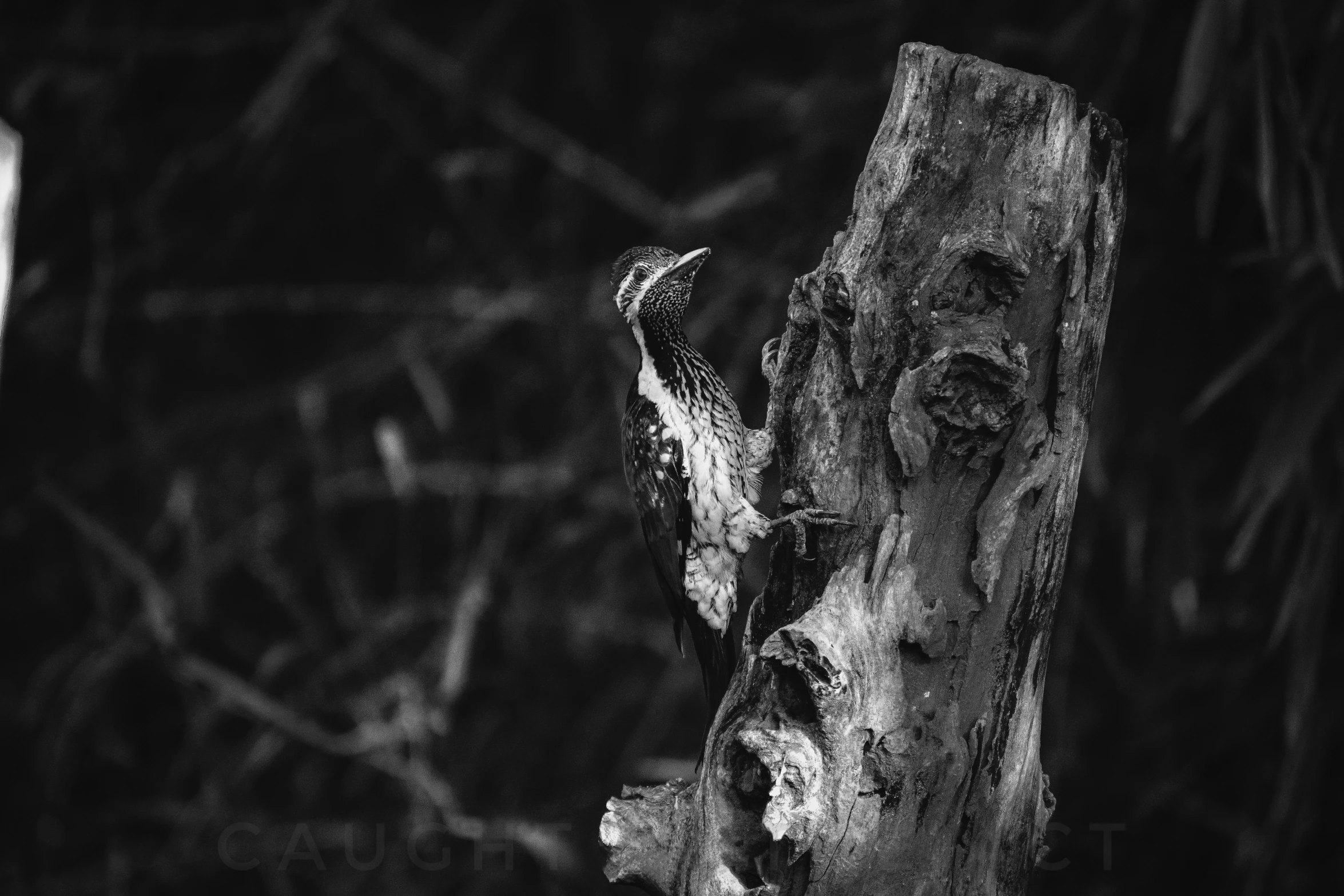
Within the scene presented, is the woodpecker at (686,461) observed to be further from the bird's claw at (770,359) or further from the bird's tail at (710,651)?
the bird's claw at (770,359)

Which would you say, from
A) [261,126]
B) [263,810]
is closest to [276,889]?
[263,810]

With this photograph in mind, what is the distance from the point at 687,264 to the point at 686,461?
0.33 meters

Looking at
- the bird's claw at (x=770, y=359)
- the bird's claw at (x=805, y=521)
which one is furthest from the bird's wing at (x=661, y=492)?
the bird's claw at (x=805, y=521)

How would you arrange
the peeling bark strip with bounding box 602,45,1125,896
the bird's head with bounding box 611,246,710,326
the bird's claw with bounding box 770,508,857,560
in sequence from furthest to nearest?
the bird's head with bounding box 611,246,710,326
the bird's claw with bounding box 770,508,857,560
the peeling bark strip with bounding box 602,45,1125,896

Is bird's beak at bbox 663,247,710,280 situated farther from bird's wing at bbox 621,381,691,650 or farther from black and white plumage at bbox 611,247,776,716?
bird's wing at bbox 621,381,691,650

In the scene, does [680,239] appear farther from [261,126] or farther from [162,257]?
[162,257]

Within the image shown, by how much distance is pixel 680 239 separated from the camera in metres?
3.21

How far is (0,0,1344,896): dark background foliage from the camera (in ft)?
9.83

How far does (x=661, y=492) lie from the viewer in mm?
1955

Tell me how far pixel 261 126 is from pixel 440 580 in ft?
4.49

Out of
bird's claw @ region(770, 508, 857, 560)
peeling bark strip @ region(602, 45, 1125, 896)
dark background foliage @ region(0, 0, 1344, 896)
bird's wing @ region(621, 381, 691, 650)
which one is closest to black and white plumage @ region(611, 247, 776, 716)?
bird's wing @ region(621, 381, 691, 650)

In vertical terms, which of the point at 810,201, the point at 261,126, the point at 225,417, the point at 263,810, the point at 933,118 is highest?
the point at 261,126

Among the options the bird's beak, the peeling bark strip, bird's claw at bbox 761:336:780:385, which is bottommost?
the peeling bark strip

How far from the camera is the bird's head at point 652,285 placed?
72.2 inches
